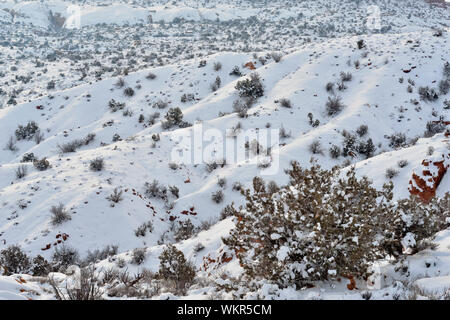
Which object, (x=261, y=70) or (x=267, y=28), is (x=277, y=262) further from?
(x=267, y=28)

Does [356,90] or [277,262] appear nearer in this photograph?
[277,262]

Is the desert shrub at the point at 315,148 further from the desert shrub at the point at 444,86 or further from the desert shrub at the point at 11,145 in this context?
the desert shrub at the point at 11,145

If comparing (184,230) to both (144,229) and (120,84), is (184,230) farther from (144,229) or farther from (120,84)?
→ (120,84)

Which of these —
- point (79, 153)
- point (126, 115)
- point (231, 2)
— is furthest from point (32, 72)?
point (231, 2)

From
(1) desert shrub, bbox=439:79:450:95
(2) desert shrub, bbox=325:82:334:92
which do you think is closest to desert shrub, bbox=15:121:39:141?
(2) desert shrub, bbox=325:82:334:92

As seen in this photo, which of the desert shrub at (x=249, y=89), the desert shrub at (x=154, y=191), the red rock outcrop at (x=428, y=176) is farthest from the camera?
the desert shrub at (x=249, y=89)

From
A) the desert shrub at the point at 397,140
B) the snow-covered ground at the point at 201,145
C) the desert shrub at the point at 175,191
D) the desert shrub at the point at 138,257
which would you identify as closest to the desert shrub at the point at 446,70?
the snow-covered ground at the point at 201,145
